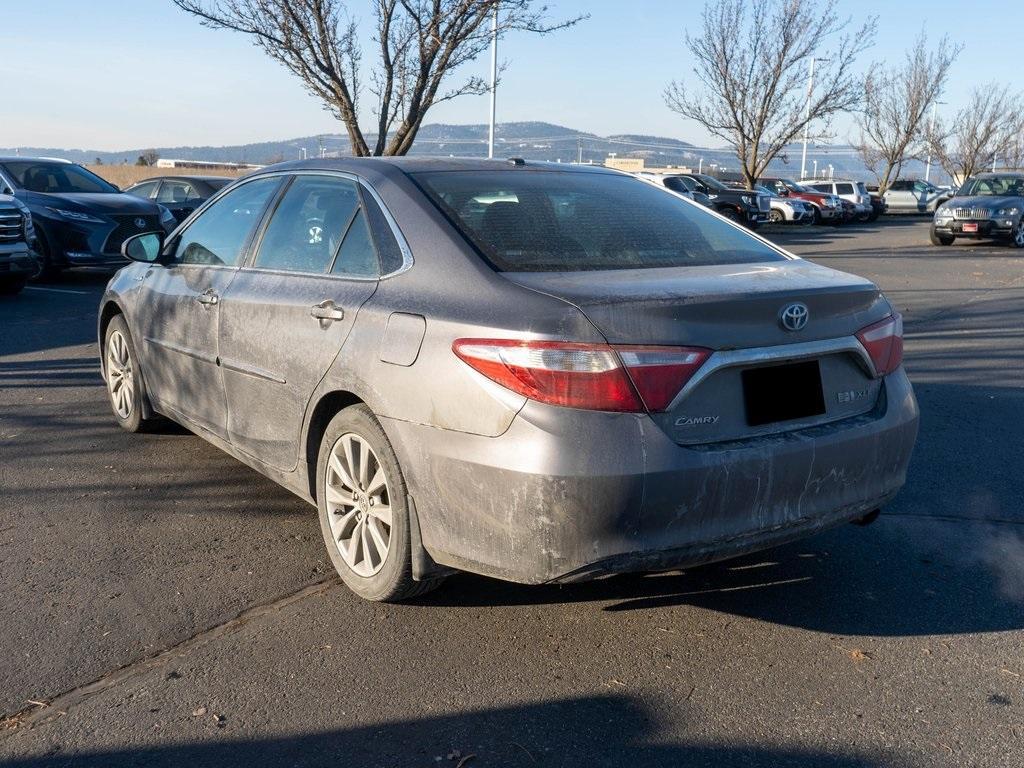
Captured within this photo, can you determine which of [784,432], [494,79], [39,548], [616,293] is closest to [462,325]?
[616,293]

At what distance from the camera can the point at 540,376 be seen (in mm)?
3061

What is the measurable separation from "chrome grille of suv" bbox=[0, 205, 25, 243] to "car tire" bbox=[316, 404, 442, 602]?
31.2ft

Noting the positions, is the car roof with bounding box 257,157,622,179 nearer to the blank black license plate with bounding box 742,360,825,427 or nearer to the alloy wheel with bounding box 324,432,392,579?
the alloy wheel with bounding box 324,432,392,579

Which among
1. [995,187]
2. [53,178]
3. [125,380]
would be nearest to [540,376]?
[125,380]

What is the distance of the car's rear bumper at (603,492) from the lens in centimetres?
304

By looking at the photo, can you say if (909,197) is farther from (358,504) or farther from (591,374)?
(591,374)

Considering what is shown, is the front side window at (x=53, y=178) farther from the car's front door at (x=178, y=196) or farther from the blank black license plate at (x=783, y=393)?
the blank black license plate at (x=783, y=393)

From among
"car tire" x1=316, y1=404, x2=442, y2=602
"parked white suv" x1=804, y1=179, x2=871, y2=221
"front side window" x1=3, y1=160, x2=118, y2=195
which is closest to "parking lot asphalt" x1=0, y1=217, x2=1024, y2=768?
"car tire" x1=316, y1=404, x2=442, y2=602

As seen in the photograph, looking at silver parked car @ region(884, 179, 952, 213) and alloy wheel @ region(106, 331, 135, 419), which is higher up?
silver parked car @ region(884, 179, 952, 213)

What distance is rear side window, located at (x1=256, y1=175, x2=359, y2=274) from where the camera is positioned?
4.14 meters

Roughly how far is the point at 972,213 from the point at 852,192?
60.8ft

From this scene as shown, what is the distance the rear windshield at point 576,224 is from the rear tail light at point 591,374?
507 mm

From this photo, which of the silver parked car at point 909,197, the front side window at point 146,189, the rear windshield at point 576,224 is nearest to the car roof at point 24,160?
the front side window at point 146,189

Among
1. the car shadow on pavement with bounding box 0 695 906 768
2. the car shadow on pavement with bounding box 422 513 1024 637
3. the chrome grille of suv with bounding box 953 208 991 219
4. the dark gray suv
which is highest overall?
the chrome grille of suv with bounding box 953 208 991 219
